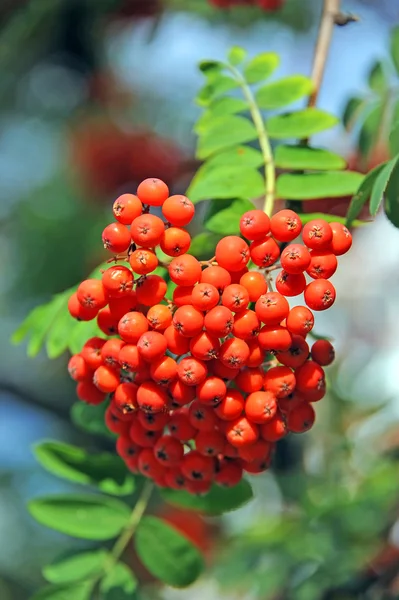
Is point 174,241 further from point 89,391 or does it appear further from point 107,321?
point 89,391

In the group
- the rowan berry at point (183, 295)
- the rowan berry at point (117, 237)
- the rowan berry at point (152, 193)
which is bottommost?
the rowan berry at point (183, 295)

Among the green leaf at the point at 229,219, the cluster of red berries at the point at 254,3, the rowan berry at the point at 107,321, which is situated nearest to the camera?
the rowan berry at the point at 107,321

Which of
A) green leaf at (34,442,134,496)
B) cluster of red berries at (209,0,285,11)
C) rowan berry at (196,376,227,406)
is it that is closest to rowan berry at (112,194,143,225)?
rowan berry at (196,376,227,406)

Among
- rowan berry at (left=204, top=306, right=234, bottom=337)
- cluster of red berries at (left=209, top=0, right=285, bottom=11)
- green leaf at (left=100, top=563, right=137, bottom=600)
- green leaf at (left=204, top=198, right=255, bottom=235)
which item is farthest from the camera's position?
cluster of red berries at (left=209, top=0, right=285, bottom=11)

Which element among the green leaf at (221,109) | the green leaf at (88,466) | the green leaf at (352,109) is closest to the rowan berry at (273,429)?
the green leaf at (88,466)

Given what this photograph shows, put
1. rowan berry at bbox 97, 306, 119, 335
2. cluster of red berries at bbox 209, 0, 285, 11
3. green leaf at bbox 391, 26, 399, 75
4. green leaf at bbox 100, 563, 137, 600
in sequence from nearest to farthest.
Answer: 1. rowan berry at bbox 97, 306, 119, 335
2. green leaf at bbox 100, 563, 137, 600
3. green leaf at bbox 391, 26, 399, 75
4. cluster of red berries at bbox 209, 0, 285, 11

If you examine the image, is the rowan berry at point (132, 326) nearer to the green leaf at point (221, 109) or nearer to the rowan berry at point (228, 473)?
the rowan berry at point (228, 473)

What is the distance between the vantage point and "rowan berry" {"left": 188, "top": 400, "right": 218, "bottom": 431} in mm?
925

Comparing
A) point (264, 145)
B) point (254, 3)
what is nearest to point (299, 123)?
point (264, 145)

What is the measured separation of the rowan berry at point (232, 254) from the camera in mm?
872

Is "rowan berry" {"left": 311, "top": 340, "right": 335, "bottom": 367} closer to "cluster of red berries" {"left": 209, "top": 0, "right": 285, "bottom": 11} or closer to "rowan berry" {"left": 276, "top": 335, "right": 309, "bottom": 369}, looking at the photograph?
"rowan berry" {"left": 276, "top": 335, "right": 309, "bottom": 369}

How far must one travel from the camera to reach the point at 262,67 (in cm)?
127

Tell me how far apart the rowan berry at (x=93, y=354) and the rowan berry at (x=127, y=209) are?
0.58 feet

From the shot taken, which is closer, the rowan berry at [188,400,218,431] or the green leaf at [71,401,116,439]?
the rowan berry at [188,400,218,431]
